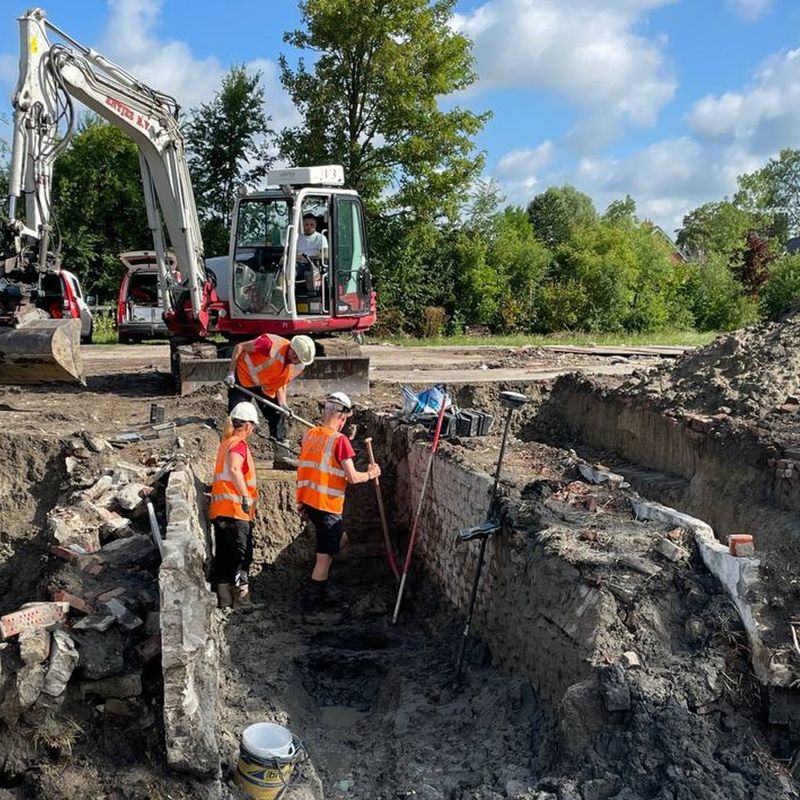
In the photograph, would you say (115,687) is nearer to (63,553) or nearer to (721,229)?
(63,553)

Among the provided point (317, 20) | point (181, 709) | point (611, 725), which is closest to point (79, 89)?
point (181, 709)

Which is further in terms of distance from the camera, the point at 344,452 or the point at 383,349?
the point at 383,349

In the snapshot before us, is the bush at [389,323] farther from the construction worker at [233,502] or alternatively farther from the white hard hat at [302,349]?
the construction worker at [233,502]

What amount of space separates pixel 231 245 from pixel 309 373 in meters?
2.01

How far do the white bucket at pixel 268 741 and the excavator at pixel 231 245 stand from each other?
6.88 metres

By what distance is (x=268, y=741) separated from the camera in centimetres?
493

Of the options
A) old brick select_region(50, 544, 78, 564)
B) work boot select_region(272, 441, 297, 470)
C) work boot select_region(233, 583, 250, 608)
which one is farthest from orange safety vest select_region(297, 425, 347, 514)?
old brick select_region(50, 544, 78, 564)

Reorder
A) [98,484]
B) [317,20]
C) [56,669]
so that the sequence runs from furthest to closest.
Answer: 1. [317,20]
2. [98,484]
3. [56,669]

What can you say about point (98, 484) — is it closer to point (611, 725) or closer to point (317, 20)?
point (611, 725)

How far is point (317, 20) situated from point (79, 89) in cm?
1229

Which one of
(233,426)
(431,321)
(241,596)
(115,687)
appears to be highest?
(431,321)

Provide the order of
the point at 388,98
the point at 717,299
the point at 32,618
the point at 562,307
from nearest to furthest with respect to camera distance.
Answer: the point at 32,618, the point at 388,98, the point at 562,307, the point at 717,299

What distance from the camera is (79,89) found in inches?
423

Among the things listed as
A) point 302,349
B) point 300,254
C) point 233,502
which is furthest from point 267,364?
point 300,254
